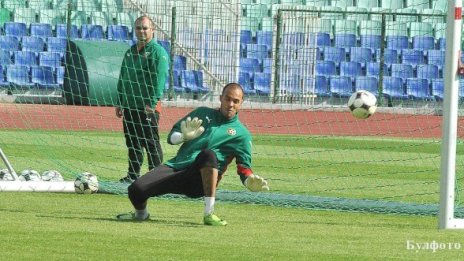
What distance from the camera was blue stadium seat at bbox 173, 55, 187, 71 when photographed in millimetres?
28656

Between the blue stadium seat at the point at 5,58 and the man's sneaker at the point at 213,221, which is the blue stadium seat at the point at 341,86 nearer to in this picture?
the blue stadium seat at the point at 5,58

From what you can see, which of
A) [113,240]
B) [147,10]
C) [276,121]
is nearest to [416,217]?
[113,240]

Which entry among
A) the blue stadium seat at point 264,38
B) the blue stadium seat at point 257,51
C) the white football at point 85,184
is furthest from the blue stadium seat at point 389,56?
the white football at point 85,184

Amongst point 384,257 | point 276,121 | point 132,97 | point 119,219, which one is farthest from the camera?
point 276,121

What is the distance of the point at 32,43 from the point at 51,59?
0.68 m

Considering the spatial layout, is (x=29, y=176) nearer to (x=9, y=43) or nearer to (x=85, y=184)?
(x=85, y=184)

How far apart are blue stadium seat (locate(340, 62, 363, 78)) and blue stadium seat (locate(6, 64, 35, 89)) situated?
7.70 m

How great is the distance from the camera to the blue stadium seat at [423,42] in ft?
102

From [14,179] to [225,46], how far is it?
13797 millimetres

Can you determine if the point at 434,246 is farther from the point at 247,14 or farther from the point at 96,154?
the point at 247,14

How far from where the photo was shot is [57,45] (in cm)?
2947

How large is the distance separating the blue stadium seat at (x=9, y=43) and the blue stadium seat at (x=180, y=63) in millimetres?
3601

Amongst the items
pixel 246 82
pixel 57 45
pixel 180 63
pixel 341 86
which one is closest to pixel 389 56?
pixel 341 86

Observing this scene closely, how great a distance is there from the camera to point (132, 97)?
15.4 meters
